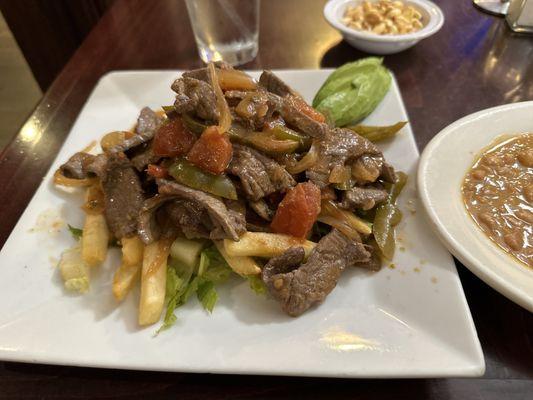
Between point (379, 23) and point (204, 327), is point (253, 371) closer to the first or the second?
point (204, 327)

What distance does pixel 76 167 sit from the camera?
2273mm

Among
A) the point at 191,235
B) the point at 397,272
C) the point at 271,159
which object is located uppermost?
the point at 271,159

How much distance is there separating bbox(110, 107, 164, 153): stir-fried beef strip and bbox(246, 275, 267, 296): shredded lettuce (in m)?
0.91

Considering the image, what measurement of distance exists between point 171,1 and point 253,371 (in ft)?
14.0

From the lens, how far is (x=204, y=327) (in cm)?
173

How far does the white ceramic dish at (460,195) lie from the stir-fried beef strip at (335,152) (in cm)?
34

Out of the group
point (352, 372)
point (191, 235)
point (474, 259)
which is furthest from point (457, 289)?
point (191, 235)

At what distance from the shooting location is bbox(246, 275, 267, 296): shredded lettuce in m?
1.85

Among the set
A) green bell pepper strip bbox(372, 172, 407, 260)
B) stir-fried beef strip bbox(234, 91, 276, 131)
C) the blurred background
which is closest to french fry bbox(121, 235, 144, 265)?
stir-fried beef strip bbox(234, 91, 276, 131)

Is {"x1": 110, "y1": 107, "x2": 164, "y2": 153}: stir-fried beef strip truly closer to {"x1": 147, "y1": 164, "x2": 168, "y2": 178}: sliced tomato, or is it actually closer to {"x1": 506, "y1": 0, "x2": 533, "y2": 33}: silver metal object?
{"x1": 147, "y1": 164, "x2": 168, "y2": 178}: sliced tomato

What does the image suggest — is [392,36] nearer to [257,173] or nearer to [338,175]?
[338,175]

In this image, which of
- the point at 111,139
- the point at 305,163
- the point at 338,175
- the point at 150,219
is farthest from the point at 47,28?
the point at 338,175

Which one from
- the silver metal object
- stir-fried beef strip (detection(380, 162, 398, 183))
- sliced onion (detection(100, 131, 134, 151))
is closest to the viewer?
stir-fried beef strip (detection(380, 162, 398, 183))

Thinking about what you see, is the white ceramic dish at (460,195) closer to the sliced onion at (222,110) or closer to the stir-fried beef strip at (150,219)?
the sliced onion at (222,110)
